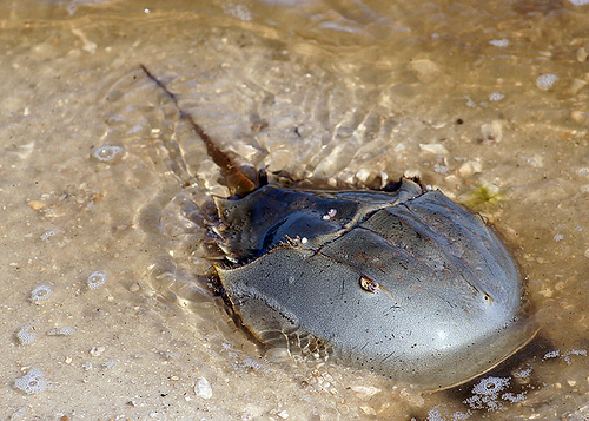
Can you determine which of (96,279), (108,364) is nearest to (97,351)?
(108,364)

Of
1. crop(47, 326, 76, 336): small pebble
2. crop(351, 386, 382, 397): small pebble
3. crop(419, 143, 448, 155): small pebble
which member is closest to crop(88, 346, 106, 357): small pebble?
crop(47, 326, 76, 336): small pebble

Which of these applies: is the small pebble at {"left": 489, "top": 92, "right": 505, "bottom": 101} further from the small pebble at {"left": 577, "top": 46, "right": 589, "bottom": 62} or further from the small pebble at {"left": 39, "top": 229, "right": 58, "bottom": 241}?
the small pebble at {"left": 39, "top": 229, "right": 58, "bottom": 241}

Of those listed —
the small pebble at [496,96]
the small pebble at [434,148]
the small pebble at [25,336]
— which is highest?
the small pebble at [496,96]

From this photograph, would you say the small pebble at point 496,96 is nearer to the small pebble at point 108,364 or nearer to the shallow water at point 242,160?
the shallow water at point 242,160

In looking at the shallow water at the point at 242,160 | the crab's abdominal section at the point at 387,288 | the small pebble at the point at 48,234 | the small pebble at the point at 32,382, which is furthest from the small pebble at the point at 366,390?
the small pebble at the point at 48,234

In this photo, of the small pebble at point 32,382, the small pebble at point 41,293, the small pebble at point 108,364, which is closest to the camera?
the small pebble at point 32,382

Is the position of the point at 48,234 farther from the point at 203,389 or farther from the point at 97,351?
the point at 203,389
